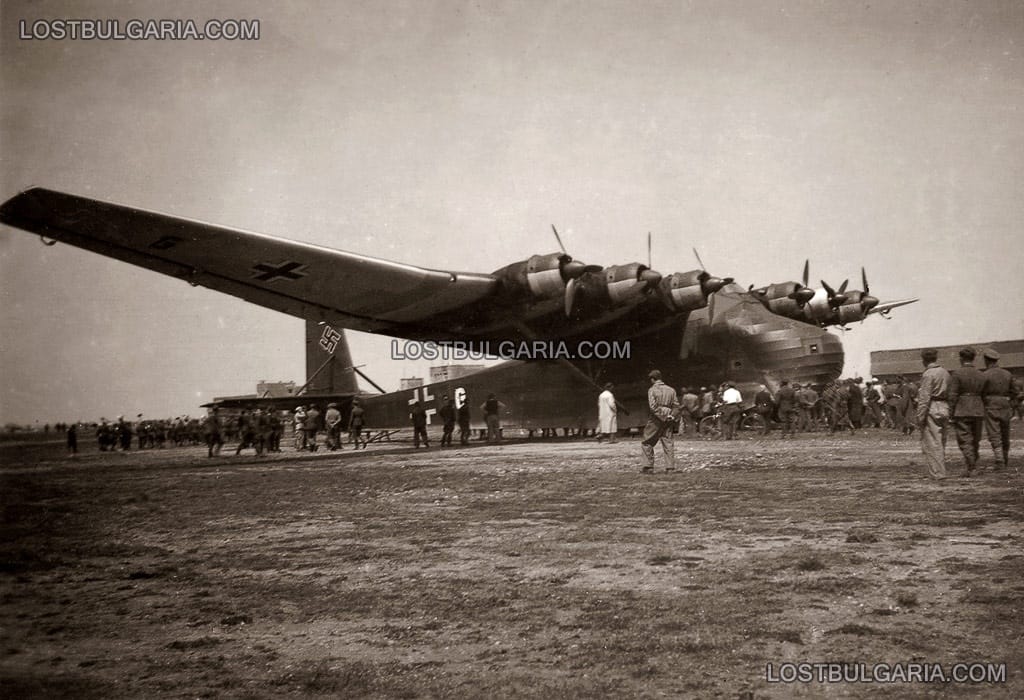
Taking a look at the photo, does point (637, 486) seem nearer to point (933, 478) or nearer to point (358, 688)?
point (933, 478)

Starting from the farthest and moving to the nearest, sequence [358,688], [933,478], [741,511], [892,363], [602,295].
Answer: [892,363], [602,295], [933,478], [741,511], [358,688]

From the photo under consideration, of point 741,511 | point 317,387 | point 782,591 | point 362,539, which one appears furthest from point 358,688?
point 317,387

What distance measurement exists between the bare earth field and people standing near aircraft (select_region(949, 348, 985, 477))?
819 mm

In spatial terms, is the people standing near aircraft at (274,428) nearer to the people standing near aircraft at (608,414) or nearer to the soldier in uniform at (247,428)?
the soldier in uniform at (247,428)

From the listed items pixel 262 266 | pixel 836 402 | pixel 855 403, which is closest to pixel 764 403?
pixel 836 402

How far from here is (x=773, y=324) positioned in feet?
55.4

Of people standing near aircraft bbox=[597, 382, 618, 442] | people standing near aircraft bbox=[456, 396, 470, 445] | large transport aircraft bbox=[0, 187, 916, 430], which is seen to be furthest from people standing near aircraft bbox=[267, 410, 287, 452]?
people standing near aircraft bbox=[597, 382, 618, 442]

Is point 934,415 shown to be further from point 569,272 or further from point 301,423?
point 301,423

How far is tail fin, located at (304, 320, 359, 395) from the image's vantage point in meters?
25.5

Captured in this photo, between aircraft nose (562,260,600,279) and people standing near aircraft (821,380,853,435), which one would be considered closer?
aircraft nose (562,260,600,279)

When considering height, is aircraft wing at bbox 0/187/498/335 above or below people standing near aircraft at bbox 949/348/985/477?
above

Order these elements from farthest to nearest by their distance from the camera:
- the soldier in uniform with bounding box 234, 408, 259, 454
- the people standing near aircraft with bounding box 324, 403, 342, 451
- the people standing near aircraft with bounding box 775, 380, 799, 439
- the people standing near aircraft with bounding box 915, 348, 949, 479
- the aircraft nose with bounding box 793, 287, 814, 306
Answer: the people standing near aircraft with bounding box 324, 403, 342, 451, the soldier in uniform with bounding box 234, 408, 259, 454, the aircraft nose with bounding box 793, 287, 814, 306, the people standing near aircraft with bounding box 775, 380, 799, 439, the people standing near aircraft with bounding box 915, 348, 949, 479

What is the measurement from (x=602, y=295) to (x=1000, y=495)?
9971 millimetres

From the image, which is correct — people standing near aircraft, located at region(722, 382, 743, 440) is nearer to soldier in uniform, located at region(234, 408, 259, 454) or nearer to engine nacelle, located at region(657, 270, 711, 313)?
engine nacelle, located at region(657, 270, 711, 313)
